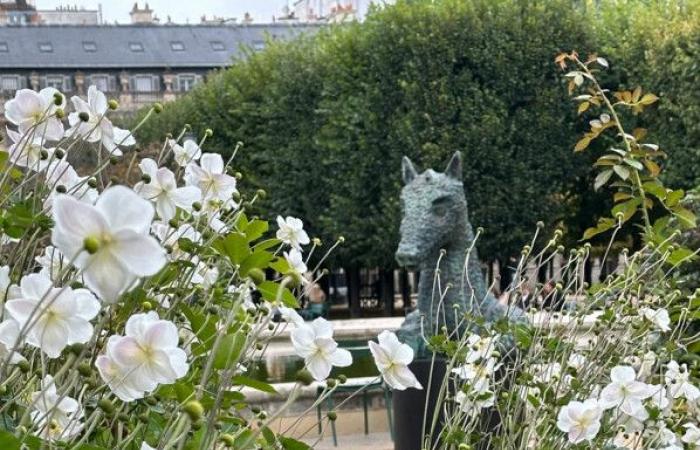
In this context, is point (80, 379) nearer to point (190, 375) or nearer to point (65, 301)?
point (190, 375)

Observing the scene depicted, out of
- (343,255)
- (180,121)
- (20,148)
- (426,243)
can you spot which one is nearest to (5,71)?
(180,121)

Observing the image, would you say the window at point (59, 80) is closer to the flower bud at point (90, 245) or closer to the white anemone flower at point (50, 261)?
the white anemone flower at point (50, 261)

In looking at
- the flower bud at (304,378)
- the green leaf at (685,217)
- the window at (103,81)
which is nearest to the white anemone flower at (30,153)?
the flower bud at (304,378)

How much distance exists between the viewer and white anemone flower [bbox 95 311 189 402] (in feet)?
4.59

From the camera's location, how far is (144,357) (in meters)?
1.42

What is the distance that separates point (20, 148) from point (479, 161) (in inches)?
676

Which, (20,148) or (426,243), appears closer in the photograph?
(20,148)

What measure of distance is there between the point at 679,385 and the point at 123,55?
62.3 m

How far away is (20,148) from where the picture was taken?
87.3 inches

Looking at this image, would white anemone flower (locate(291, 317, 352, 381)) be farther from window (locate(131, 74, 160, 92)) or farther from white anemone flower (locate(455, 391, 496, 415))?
window (locate(131, 74, 160, 92))

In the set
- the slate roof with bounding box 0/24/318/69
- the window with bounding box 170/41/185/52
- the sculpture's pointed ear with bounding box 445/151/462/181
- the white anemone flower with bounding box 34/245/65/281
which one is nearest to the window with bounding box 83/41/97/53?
the slate roof with bounding box 0/24/318/69

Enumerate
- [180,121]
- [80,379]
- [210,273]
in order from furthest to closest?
[180,121] < [210,273] < [80,379]

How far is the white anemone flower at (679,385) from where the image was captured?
9.07 ft

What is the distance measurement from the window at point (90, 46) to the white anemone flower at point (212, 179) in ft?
205
